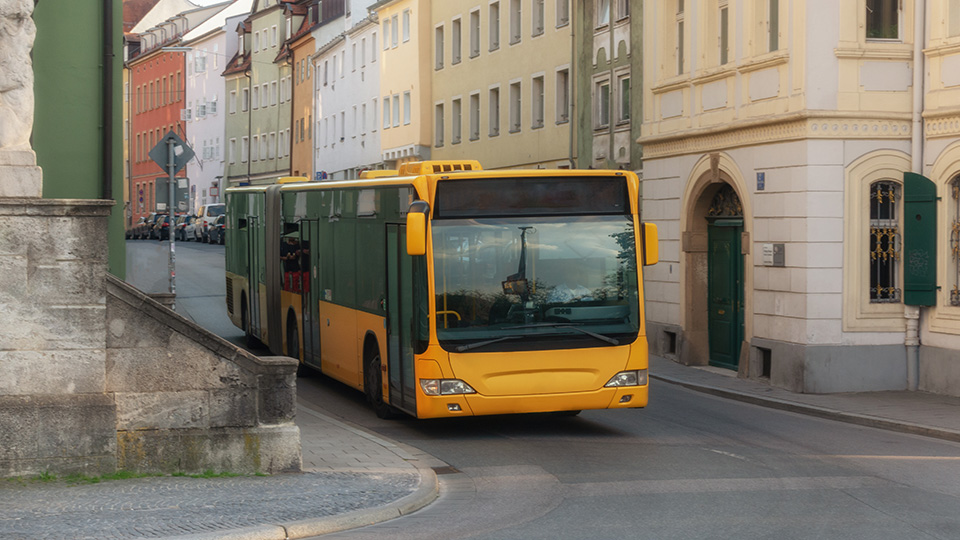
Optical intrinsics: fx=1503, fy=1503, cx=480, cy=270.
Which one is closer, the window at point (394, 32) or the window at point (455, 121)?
the window at point (455, 121)

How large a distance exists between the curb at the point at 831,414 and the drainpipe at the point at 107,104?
29.4 ft

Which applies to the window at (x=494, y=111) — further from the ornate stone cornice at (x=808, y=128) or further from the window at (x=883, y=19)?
the window at (x=883, y=19)

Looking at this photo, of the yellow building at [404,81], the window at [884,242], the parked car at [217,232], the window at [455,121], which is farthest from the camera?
the parked car at [217,232]

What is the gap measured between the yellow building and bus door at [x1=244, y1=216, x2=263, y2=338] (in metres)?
28.6

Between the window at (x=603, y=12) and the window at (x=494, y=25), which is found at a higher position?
the window at (x=494, y=25)

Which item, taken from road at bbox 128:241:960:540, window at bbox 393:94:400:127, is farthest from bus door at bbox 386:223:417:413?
window at bbox 393:94:400:127

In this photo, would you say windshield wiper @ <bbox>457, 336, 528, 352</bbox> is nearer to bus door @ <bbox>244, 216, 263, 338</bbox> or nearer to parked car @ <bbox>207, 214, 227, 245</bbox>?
bus door @ <bbox>244, 216, 263, 338</bbox>

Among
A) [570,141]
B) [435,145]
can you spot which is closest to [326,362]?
[570,141]

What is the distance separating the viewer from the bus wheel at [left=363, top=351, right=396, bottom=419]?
1725cm

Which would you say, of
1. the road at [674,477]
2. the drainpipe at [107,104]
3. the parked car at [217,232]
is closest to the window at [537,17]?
the drainpipe at [107,104]

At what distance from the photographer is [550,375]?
1512 cm

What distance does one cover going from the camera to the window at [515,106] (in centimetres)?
4309

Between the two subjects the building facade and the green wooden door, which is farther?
the building facade

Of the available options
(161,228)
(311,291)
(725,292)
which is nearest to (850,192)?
(725,292)
